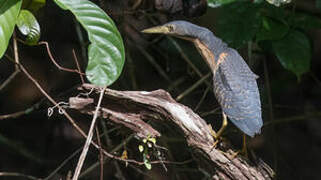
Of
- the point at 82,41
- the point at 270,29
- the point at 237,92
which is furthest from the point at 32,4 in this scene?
the point at 270,29

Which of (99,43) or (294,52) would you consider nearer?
(99,43)

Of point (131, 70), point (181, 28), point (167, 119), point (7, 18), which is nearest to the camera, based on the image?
point (7, 18)

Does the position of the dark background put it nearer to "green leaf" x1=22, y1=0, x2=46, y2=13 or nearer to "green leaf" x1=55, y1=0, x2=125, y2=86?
"green leaf" x1=22, y1=0, x2=46, y2=13

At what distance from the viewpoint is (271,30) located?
2.55 m

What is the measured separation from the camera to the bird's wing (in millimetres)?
2129

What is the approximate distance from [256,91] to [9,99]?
6.83 feet

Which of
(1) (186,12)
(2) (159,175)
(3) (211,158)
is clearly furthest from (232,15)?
(2) (159,175)

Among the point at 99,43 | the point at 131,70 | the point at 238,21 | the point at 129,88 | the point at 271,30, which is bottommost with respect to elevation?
the point at 129,88

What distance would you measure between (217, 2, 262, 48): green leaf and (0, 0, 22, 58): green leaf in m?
1.09

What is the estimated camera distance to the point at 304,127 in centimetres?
Answer: 407

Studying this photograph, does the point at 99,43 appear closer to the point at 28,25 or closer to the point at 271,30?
the point at 28,25

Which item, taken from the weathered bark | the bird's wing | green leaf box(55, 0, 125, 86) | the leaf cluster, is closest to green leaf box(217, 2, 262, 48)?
the leaf cluster

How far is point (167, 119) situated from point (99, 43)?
488mm

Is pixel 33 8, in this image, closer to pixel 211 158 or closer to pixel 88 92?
pixel 88 92
